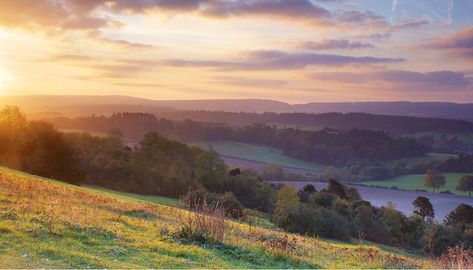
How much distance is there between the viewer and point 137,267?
11641 mm

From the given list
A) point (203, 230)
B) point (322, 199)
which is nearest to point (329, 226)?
point (322, 199)

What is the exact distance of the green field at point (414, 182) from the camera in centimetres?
13550

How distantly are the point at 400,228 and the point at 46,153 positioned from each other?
5804 cm

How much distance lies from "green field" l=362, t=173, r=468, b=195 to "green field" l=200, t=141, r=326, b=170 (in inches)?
1121

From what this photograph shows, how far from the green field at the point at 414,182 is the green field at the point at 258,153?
28.5 metres

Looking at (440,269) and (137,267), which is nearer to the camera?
(137,267)

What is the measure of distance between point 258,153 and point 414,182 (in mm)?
59924

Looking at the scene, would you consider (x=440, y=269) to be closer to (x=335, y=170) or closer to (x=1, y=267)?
(x=1, y=267)

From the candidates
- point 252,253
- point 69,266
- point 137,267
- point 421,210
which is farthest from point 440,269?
point 421,210

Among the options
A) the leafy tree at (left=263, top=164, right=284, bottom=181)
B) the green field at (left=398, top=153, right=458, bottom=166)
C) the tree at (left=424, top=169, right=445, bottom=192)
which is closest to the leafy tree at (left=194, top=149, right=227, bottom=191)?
the leafy tree at (left=263, top=164, right=284, bottom=181)

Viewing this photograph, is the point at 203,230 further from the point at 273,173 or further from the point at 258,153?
the point at 258,153

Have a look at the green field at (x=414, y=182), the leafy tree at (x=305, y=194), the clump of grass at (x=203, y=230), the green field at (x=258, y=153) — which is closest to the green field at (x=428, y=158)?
the green field at (x=414, y=182)

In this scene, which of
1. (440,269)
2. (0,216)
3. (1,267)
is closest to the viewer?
(1,267)

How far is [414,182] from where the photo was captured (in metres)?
143
